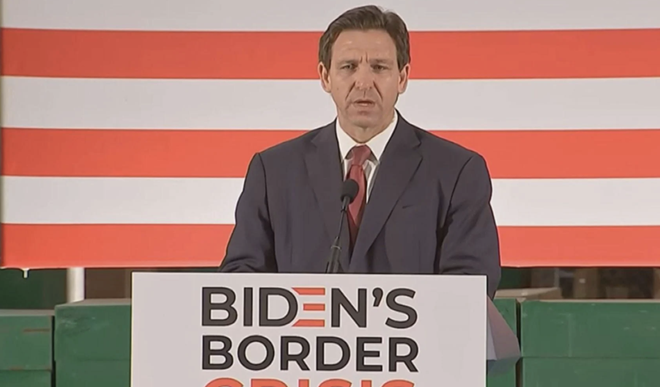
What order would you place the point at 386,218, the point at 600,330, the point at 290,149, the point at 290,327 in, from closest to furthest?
the point at 290,327, the point at 386,218, the point at 290,149, the point at 600,330

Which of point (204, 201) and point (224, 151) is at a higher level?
point (224, 151)

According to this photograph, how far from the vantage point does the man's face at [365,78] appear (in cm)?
153

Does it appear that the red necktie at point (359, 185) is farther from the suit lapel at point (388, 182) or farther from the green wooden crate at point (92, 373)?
the green wooden crate at point (92, 373)

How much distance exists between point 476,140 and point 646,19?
1.60ft

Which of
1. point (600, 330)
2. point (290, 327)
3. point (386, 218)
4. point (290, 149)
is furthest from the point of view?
point (600, 330)

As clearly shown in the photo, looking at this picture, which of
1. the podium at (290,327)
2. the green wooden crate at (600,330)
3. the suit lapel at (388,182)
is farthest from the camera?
the green wooden crate at (600,330)

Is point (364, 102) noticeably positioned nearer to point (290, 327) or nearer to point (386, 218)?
point (386, 218)

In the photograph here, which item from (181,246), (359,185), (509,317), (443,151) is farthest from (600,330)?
(181,246)

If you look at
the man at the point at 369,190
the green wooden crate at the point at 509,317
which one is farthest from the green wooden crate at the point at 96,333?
the green wooden crate at the point at 509,317

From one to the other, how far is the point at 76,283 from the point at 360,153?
35.4 inches

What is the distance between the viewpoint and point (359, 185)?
148 centimetres

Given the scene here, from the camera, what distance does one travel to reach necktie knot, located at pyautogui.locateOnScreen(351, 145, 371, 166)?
1541mm

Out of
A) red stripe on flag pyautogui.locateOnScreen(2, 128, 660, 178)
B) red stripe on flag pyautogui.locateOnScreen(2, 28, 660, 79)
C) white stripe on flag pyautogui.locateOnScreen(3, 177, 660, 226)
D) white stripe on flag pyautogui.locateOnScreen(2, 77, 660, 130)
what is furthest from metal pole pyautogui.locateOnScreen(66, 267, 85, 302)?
red stripe on flag pyautogui.locateOnScreen(2, 28, 660, 79)

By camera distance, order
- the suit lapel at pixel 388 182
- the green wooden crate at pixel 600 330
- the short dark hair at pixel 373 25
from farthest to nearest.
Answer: the green wooden crate at pixel 600 330 → the short dark hair at pixel 373 25 → the suit lapel at pixel 388 182
